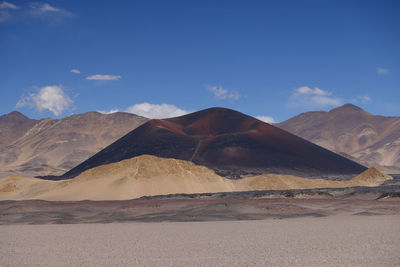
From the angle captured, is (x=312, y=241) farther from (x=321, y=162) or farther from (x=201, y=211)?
(x=321, y=162)

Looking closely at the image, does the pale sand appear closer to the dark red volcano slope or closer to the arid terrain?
the arid terrain

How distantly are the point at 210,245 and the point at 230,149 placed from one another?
87.6 meters

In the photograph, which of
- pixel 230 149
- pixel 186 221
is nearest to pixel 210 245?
pixel 186 221

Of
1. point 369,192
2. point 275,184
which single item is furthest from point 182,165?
point 369,192

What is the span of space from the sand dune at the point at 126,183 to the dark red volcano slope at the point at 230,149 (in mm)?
34936

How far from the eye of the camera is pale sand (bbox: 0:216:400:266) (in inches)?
415

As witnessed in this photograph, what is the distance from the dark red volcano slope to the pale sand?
6522 cm

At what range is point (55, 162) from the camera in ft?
601

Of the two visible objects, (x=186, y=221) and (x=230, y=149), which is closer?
(x=186, y=221)

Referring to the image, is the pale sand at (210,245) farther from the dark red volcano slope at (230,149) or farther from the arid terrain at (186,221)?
the dark red volcano slope at (230,149)

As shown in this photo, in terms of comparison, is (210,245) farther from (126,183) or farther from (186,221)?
(126,183)

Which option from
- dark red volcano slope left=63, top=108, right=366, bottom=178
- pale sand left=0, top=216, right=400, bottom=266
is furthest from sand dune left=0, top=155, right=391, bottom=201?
dark red volcano slope left=63, top=108, right=366, bottom=178

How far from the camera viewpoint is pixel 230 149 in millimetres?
100562

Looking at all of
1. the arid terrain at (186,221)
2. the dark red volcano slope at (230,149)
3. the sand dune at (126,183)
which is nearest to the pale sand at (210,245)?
the arid terrain at (186,221)
